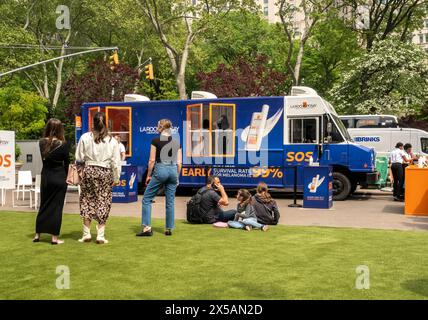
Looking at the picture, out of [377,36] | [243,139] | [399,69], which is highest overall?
[377,36]

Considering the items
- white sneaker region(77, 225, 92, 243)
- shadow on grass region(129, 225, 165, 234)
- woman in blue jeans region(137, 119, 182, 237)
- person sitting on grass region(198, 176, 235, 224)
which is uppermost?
woman in blue jeans region(137, 119, 182, 237)

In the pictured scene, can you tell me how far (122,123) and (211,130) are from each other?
3477 mm

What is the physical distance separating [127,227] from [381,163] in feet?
49.5

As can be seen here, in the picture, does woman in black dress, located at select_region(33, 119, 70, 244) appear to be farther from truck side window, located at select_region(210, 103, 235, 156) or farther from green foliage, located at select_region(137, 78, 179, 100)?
green foliage, located at select_region(137, 78, 179, 100)

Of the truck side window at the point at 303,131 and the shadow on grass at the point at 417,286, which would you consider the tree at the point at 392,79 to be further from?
the shadow on grass at the point at 417,286

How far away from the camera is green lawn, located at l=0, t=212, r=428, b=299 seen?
5707 mm

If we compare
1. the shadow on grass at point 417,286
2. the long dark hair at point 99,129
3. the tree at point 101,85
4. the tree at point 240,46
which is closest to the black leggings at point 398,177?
the long dark hair at point 99,129

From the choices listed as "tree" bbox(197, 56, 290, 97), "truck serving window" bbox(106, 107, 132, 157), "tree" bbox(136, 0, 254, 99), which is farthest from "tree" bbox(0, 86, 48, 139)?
"truck serving window" bbox(106, 107, 132, 157)

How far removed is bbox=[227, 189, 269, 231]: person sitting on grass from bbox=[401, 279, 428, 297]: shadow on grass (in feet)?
13.9

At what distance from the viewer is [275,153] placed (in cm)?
1758

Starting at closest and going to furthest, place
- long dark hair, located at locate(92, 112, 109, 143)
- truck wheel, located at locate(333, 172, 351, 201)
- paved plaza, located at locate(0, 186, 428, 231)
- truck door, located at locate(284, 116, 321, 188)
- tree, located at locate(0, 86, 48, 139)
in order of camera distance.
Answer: long dark hair, located at locate(92, 112, 109, 143) < paved plaza, located at locate(0, 186, 428, 231) < truck wheel, located at locate(333, 172, 351, 201) < truck door, located at locate(284, 116, 321, 188) < tree, located at locate(0, 86, 48, 139)

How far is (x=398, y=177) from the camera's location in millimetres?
17031

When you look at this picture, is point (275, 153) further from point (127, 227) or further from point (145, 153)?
point (127, 227)

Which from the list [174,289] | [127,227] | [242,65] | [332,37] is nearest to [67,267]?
[174,289]
